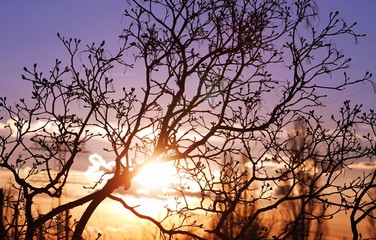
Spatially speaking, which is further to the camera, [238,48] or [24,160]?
[24,160]

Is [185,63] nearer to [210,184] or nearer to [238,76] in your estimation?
[238,76]

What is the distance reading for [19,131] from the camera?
15.3 m

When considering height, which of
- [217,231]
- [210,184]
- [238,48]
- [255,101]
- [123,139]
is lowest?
[217,231]

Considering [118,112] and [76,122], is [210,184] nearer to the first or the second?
[118,112]

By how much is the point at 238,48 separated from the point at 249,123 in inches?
71.7

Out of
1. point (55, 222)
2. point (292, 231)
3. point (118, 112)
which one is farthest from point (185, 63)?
point (55, 222)

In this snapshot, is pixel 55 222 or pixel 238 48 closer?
pixel 238 48

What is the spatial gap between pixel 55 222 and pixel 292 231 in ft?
22.9

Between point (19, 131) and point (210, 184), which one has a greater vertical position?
point (19, 131)

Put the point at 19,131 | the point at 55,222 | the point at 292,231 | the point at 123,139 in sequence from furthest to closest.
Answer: the point at 55,222
the point at 19,131
the point at 123,139
the point at 292,231

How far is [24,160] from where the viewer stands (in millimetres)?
15516

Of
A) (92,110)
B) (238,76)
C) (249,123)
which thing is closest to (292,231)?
(249,123)

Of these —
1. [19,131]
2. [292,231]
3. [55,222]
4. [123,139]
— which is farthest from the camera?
[55,222]

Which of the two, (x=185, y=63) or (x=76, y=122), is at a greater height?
(x=185, y=63)
